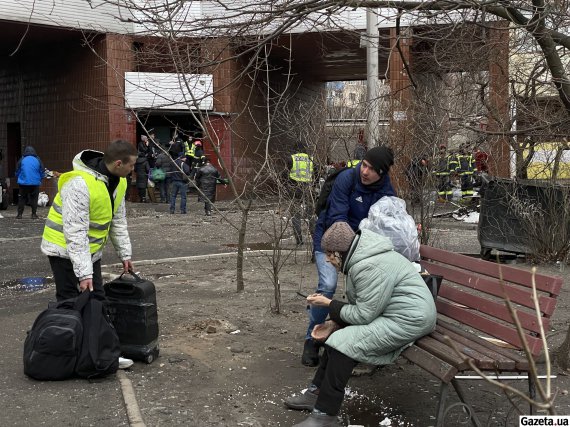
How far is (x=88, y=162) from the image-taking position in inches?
202

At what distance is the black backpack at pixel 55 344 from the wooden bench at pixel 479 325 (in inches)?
→ 88.5

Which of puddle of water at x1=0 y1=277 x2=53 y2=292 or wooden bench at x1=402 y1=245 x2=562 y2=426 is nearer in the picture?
wooden bench at x1=402 y1=245 x2=562 y2=426

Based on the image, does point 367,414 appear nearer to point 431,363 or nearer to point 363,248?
point 431,363

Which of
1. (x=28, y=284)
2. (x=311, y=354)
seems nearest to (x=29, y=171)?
(x=28, y=284)

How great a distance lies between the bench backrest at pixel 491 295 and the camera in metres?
4.08

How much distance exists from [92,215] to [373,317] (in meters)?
2.25

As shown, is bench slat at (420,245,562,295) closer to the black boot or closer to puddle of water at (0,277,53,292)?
the black boot

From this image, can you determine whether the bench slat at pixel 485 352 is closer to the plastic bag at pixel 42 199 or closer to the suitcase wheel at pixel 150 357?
→ the suitcase wheel at pixel 150 357

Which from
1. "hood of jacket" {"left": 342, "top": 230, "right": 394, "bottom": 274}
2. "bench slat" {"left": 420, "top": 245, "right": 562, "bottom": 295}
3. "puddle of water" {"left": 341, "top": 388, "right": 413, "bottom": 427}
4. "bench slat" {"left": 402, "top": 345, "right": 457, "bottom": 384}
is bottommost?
"puddle of water" {"left": 341, "top": 388, "right": 413, "bottom": 427}

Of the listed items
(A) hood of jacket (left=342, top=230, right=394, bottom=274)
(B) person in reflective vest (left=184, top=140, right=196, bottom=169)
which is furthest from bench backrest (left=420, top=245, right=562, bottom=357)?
(B) person in reflective vest (left=184, top=140, right=196, bottom=169)

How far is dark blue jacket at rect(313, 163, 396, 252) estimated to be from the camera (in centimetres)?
505

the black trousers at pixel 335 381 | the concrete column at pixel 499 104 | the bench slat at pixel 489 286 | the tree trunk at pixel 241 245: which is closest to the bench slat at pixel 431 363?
the black trousers at pixel 335 381

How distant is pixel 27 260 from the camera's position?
35.3ft

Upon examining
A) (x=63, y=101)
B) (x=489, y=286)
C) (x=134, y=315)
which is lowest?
(x=134, y=315)
